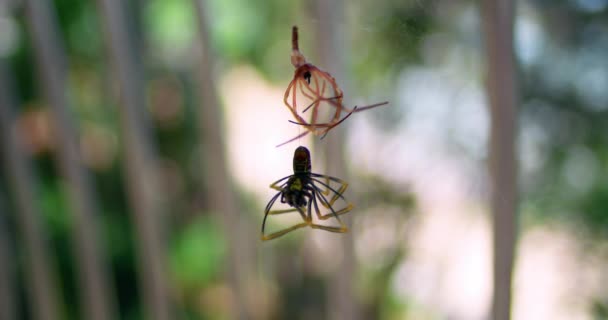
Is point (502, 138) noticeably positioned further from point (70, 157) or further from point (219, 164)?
point (70, 157)

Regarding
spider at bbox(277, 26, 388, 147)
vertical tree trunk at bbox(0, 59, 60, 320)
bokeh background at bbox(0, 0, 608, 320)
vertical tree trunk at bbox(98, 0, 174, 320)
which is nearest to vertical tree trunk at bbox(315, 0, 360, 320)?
bokeh background at bbox(0, 0, 608, 320)

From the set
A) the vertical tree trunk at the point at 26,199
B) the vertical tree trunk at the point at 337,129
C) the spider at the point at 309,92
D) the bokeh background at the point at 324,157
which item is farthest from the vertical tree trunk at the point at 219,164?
the vertical tree trunk at the point at 26,199

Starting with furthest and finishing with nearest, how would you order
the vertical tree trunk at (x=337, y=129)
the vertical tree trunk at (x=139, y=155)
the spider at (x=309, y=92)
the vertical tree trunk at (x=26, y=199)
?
1. the vertical tree trunk at (x=26, y=199)
2. the vertical tree trunk at (x=139, y=155)
3. the vertical tree trunk at (x=337, y=129)
4. the spider at (x=309, y=92)

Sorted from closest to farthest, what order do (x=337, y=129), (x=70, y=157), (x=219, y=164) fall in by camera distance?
1. (x=337, y=129)
2. (x=219, y=164)
3. (x=70, y=157)

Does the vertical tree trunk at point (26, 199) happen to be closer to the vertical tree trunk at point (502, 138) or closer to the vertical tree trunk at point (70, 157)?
the vertical tree trunk at point (70, 157)

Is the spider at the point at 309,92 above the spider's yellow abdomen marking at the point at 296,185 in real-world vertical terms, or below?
above

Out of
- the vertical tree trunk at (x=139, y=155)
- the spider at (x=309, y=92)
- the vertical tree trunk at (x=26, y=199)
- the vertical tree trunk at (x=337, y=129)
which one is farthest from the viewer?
the vertical tree trunk at (x=26, y=199)

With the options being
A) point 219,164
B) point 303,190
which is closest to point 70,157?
point 219,164

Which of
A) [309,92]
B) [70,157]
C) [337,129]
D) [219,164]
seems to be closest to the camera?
[309,92]

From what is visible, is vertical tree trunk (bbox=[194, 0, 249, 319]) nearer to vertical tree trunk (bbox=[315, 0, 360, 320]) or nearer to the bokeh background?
the bokeh background
